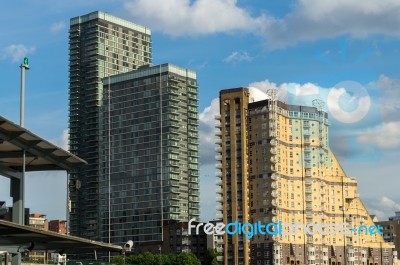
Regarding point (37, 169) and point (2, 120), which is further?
point (37, 169)

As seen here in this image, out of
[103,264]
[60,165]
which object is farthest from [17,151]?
[103,264]

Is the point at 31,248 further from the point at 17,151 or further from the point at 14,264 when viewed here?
the point at 17,151

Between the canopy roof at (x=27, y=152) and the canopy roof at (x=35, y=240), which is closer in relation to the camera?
the canopy roof at (x=35, y=240)

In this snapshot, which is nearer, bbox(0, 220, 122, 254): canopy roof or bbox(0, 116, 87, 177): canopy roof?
bbox(0, 220, 122, 254): canopy roof

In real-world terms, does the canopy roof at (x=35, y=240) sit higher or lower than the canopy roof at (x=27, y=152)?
lower

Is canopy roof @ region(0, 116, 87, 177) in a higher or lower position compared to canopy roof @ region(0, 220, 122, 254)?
higher

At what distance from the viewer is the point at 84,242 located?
4384 centimetres

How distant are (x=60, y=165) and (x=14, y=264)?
798 centimetres

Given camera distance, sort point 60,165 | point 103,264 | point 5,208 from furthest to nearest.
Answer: point 103,264, point 60,165, point 5,208

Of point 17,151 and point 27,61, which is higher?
point 27,61

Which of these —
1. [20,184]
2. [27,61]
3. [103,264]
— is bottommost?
[103,264]

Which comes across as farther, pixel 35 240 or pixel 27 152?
pixel 27 152

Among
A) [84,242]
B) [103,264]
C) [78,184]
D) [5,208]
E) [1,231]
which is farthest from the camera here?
[103,264]

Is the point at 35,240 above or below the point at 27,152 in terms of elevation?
below
